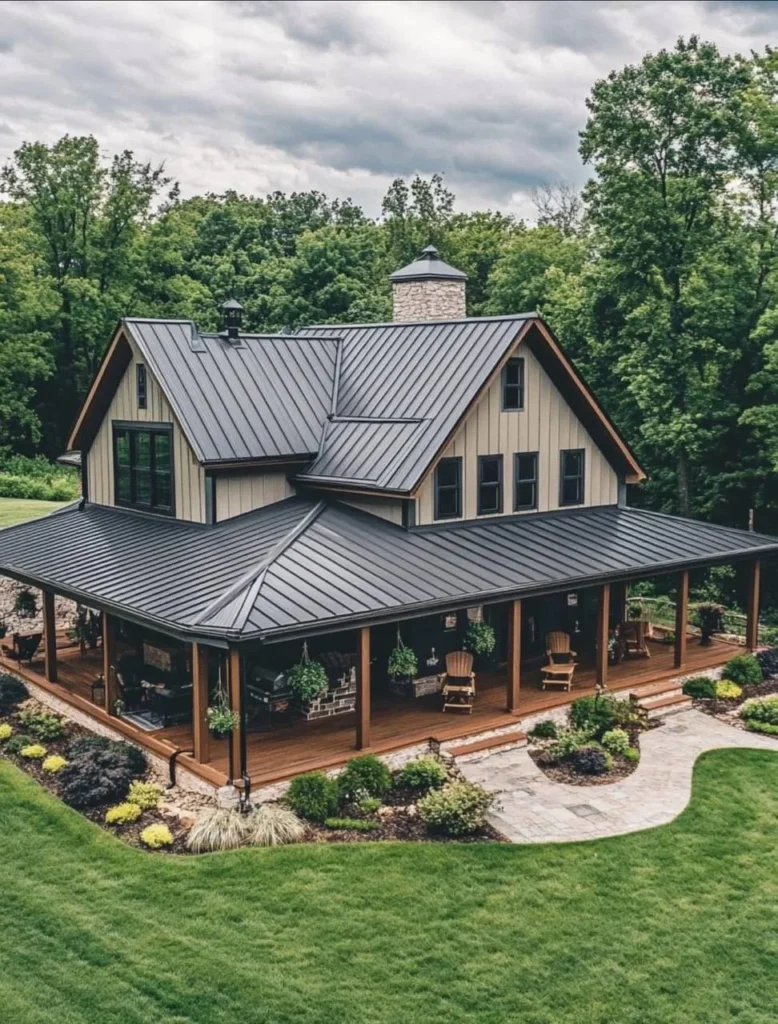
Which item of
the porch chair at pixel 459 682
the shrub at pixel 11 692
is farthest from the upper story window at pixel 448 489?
the shrub at pixel 11 692

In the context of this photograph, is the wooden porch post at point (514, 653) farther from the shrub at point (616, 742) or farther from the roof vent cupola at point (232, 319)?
the roof vent cupola at point (232, 319)

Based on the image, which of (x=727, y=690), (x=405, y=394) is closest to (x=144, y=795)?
(x=405, y=394)

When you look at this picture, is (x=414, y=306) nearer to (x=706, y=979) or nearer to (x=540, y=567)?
(x=540, y=567)

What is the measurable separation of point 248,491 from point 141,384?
3.28 m

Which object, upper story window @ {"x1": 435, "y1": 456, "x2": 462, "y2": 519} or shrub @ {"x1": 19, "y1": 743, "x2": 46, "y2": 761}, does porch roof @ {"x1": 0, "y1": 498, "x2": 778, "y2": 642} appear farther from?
shrub @ {"x1": 19, "y1": 743, "x2": 46, "y2": 761}

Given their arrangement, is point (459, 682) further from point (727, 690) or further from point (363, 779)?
point (727, 690)

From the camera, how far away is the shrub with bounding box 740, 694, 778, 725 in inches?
739

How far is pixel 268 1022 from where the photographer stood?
10008 mm

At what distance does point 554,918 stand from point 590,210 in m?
22.7

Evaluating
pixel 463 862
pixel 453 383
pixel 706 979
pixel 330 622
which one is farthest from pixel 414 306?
pixel 706 979

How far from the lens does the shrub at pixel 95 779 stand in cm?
1472

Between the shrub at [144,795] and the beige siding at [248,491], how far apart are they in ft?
18.5

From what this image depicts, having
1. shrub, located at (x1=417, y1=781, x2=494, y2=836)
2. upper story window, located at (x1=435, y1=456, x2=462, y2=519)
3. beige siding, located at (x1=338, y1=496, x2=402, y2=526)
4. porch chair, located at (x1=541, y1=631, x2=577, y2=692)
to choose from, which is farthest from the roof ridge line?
porch chair, located at (x1=541, y1=631, x2=577, y2=692)

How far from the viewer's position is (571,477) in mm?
21219
